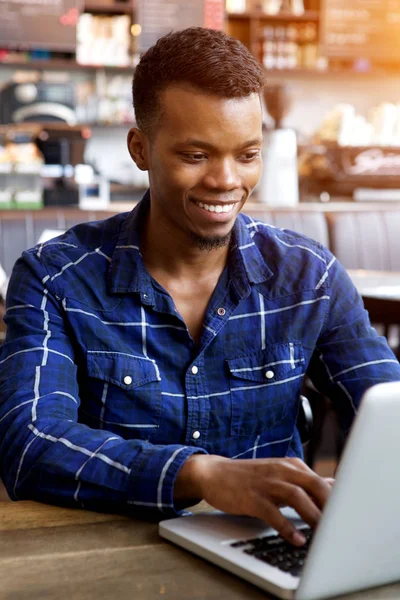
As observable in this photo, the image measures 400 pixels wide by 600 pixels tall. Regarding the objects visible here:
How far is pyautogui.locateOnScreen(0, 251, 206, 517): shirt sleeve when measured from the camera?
99cm

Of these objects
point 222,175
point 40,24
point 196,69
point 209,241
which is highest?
point 40,24

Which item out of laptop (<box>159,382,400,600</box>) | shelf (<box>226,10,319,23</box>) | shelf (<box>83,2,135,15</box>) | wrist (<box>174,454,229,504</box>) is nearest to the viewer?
laptop (<box>159,382,400,600</box>)

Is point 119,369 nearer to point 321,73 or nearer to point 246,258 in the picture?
A: point 246,258

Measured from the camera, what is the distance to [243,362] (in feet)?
4.42

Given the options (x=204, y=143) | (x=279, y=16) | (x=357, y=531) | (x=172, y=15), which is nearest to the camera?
(x=357, y=531)

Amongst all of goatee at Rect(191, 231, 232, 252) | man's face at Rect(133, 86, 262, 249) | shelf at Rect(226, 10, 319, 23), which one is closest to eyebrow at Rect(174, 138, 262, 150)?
man's face at Rect(133, 86, 262, 249)

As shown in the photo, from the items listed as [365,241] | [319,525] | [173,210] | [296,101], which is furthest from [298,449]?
[296,101]

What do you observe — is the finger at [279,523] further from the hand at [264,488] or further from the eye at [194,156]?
the eye at [194,156]

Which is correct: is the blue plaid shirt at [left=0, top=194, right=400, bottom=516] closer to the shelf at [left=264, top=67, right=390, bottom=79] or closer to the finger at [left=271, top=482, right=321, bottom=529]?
the finger at [left=271, top=482, right=321, bottom=529]

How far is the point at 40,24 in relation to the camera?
5570 mm

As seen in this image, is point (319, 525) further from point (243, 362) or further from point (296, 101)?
point (296, 101)

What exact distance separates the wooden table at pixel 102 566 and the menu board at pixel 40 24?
5.05 m

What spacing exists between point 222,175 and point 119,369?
32cm

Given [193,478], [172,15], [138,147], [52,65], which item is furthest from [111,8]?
[193,478]
